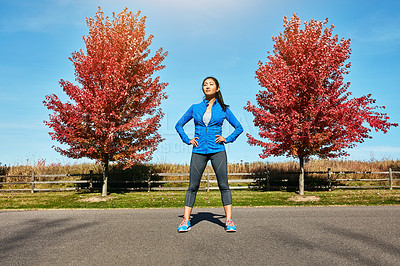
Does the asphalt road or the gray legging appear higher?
the gray legging

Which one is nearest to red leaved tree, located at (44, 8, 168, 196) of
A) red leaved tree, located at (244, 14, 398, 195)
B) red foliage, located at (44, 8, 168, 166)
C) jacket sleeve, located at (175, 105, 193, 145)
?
red foliage, located at (44, 8, 168, 166)

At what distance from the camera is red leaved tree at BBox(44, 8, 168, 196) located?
15.0 metres

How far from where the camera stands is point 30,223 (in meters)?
7.01

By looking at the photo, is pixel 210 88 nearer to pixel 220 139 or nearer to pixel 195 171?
pixel 220 139

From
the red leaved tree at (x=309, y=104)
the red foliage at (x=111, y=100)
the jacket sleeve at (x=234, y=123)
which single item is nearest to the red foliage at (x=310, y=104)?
the red leaved tree at (x=309, y=104)

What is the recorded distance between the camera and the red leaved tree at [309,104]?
14828 mm

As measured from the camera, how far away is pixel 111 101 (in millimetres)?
15172

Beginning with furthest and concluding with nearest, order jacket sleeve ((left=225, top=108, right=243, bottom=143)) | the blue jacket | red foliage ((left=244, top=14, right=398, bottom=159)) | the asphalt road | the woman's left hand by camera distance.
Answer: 1. red foliage ((left=244, top=14, right=398, bottom=159))
2. jacket sleeve ((left=225, top=108, right=243, bottom=143))
3. the blue jacket
4. the woman's left hand
5. the asphalt road

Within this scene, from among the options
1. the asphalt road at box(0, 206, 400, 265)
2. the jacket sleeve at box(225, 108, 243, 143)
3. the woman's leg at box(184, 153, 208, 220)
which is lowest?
the asphalt road at box(0, 206, 400, 265)

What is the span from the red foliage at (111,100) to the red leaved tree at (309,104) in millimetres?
5642

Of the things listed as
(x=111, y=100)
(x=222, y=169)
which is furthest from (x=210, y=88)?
(x=111, y=100)

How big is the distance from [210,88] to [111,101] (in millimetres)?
10712

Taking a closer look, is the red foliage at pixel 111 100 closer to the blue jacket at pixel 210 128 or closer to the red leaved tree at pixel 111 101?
the red leaved tree at pixel 111 101

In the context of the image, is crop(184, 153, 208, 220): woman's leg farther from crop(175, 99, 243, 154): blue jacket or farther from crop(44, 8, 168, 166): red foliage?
crop(44, 8, 168, 166): red foliage
